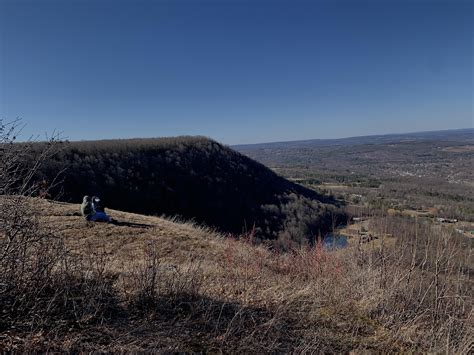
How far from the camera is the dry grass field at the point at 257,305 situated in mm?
2910

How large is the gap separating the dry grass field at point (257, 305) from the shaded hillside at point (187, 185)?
29407 mm

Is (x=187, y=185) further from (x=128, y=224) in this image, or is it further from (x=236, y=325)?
(x=236, y=325)

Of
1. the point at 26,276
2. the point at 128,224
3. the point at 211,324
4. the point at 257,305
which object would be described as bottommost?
the point at 128,224

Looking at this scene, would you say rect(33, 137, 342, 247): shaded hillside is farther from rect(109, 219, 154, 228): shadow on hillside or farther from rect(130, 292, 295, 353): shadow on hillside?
rect(130, 292, 295, 353): shadow on hillside

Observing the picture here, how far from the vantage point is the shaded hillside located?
1564 inches

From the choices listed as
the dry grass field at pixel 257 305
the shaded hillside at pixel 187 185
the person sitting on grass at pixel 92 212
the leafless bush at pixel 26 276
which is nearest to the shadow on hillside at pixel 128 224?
the person sitting on grass at pixel 92 212

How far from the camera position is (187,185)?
49.2 metres

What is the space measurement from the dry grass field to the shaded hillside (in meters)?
29.4

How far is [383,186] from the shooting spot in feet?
293

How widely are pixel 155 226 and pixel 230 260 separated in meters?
7.03

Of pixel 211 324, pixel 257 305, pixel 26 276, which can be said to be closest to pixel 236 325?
pixel 211 324

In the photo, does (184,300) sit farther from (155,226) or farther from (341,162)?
(341,162)

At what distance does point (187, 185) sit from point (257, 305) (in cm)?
4612

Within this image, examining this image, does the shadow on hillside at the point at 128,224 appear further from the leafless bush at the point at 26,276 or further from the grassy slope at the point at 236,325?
the leafless bush at the point at 26,276
